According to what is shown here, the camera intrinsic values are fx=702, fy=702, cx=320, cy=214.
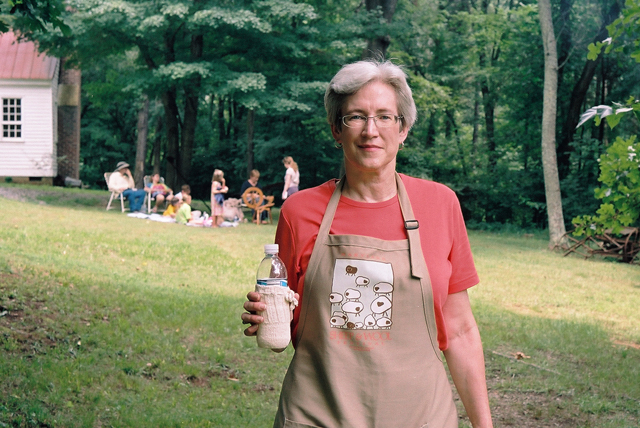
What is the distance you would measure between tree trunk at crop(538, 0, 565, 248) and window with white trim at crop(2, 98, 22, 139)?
74.9 ft

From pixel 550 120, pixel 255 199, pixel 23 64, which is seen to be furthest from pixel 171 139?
pixel 550 120

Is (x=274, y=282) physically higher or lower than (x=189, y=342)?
higher

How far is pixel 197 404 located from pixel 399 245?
3928 mm

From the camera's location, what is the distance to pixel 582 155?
23.8 metres

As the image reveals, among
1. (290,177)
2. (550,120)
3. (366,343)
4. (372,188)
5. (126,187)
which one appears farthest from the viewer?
(126,187)

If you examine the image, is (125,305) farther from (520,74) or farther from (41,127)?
(41,127)

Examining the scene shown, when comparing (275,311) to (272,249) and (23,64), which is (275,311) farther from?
(23,64)

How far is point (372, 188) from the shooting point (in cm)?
255

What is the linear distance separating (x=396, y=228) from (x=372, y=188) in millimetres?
181

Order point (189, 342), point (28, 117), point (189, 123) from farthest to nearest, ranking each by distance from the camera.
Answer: point (28, 117) < point (189, 123) < point (189, 342)

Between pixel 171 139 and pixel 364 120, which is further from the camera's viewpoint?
pixel 171 139

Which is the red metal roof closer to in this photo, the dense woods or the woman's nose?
the dense woods

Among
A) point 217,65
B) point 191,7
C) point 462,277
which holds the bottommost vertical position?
point 462,277

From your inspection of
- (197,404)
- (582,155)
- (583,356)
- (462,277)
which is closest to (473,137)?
(582,155)
